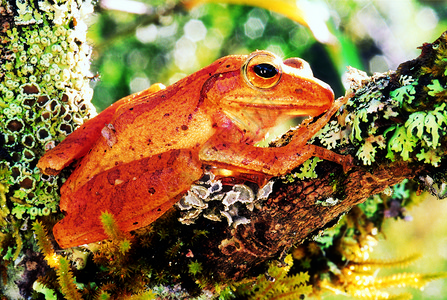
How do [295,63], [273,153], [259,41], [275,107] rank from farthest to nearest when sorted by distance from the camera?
[259,41], [295,63], [275,107], [273,153]

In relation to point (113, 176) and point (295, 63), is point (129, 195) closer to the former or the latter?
Answer: point (113, 176)

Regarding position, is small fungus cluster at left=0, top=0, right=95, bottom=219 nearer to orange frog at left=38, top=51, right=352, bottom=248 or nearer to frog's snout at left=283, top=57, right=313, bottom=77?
orange frog at left=38, top=51, right=352, bottom=248

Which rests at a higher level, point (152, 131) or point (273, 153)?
point (152, 131)

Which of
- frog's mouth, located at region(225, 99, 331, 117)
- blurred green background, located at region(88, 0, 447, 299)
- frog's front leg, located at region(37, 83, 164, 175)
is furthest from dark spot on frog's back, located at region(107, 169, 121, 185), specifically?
blurred green background, located at region(88, 0, 447, 299)

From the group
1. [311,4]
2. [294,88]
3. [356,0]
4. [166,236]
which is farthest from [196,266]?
[356,0]

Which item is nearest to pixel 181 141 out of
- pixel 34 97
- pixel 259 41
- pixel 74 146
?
pixel 74 146

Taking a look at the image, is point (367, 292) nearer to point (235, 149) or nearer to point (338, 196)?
A: point (338, 196)
